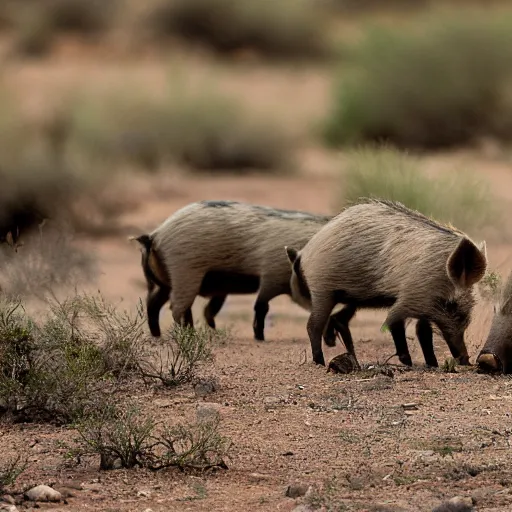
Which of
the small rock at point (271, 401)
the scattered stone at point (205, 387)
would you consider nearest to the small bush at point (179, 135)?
the scattered stone at point (205, 387)

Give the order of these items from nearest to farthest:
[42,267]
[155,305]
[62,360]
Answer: [62,360], [155,305], [42,267]

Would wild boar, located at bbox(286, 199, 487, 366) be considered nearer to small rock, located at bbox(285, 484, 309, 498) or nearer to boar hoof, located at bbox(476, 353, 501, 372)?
boar hoof, located at bbox(476, 353, 501, 372)

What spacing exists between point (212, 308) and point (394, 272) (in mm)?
3120

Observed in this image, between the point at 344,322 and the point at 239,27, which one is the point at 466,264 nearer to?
the point at 344,322

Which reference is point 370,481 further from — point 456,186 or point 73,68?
point 73,68

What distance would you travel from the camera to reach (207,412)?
6977mm

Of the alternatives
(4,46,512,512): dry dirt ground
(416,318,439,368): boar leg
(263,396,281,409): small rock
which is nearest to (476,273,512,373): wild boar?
(4,46,512,512): dry dirt ground

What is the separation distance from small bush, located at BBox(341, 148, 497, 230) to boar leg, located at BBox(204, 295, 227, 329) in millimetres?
2340

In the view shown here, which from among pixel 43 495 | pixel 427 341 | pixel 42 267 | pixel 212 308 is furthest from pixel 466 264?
pixel 42 267

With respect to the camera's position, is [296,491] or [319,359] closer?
[296,491]

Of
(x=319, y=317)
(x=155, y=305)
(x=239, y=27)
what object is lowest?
(x=239, y=27)

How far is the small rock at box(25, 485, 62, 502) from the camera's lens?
18.6ft

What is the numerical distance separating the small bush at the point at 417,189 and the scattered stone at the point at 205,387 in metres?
5.32

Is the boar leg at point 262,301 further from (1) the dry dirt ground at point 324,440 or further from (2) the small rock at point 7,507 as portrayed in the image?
(2) the small rock at point 7,507
